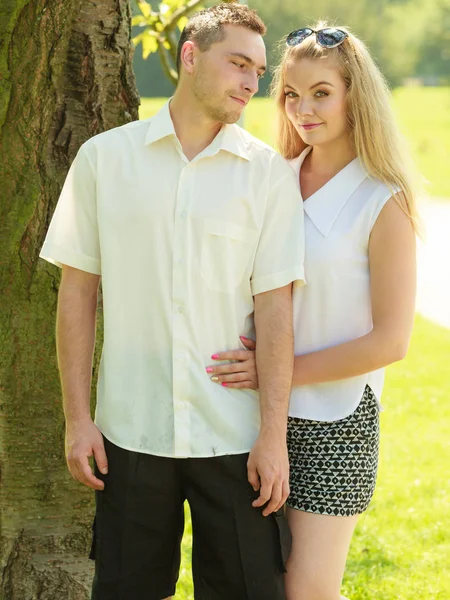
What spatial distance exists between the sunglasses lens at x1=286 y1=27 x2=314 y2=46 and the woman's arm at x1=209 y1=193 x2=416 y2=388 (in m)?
0.57

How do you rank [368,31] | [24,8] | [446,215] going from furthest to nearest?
[368,31] → [446,215] → [24,8]


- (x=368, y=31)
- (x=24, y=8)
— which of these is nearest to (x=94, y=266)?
(x=24, y=8)

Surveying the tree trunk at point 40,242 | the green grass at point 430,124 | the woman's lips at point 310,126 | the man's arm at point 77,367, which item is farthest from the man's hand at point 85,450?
the green grass at point 430,124

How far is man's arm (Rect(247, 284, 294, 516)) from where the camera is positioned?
8.11ft

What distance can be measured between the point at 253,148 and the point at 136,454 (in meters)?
0.88

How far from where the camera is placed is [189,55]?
2.56 meters

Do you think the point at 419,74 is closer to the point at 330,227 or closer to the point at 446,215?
the point at 446,215

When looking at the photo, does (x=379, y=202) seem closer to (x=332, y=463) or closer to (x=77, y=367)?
(x=332, y=463)

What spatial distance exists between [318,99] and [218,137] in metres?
0.38

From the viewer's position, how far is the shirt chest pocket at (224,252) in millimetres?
2480

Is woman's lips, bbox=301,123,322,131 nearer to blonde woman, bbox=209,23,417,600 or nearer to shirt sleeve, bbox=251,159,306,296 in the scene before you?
blonde woman, bbox=209,23,417,600

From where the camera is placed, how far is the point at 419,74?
1869 inches

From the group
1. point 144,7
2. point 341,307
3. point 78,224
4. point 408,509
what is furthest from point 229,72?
point 408,509

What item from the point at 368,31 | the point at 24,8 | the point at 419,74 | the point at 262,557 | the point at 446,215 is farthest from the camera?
the point at 419,74
